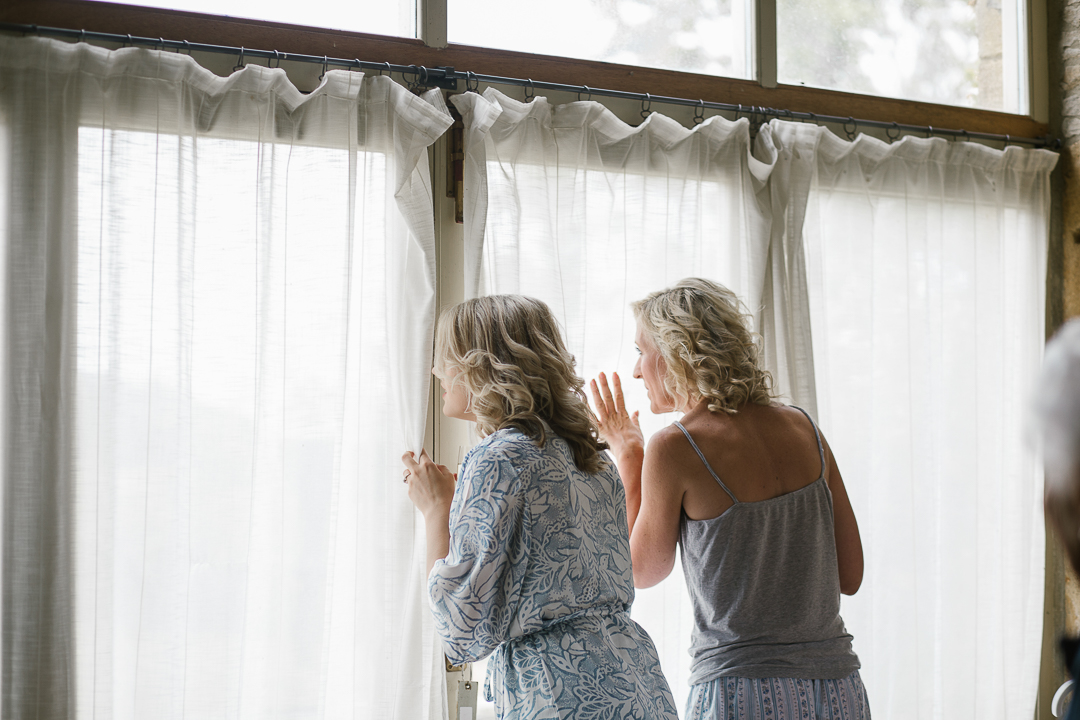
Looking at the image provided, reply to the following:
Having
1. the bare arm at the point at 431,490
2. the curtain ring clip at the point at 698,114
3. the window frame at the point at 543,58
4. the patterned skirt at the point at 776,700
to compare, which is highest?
the window frame at the point at 543,58

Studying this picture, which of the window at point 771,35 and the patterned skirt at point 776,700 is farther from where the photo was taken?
the window at point 771,35

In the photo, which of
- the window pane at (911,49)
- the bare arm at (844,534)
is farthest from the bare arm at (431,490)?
the window pane at (911,49)

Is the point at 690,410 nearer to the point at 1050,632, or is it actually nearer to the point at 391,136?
the point at 391,136

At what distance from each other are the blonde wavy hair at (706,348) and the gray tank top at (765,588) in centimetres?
10

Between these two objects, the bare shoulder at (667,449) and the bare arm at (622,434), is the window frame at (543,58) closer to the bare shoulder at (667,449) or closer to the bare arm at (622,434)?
the bare arm at (622,434)

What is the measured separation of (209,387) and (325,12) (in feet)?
2.91

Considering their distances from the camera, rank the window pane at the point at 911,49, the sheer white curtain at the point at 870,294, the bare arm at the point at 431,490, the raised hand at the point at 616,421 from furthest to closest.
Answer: the window pane at the point at 911,49, the sheer white curtain at the point at 870,294, the raised hand at the point at 616,421, the bare arm at the point at 431,490

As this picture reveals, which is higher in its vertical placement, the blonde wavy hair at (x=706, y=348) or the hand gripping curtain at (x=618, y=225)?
the hand gripping curtain at (x=618, y=225)

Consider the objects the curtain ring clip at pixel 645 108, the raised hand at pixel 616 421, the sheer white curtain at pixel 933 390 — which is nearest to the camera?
the raised hand at pixel 616 421

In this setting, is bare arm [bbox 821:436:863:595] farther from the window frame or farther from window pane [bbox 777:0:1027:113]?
window pane [bbox 777:0:1027:113]

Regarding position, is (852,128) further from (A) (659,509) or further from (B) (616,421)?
(A) (659,509)

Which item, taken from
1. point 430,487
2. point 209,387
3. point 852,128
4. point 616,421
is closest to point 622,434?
point 616,421

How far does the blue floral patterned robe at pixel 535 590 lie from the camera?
1.30 meters

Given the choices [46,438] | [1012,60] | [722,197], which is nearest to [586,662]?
[46,438]
